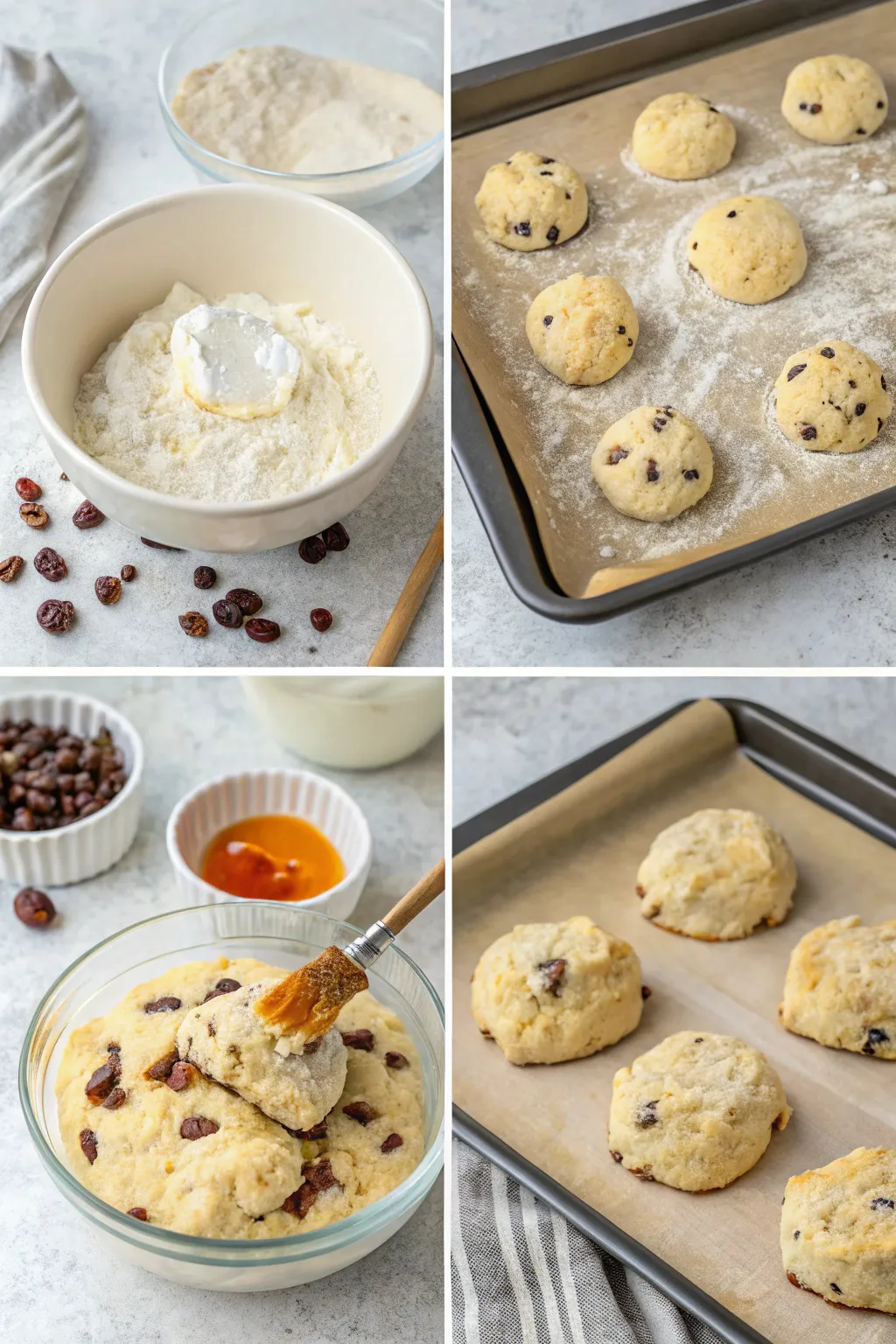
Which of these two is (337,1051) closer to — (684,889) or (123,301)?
(684,889)

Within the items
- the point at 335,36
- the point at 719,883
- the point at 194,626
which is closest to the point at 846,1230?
the point at 719,883

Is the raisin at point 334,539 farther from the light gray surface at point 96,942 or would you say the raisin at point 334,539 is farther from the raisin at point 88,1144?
the raisin at point 88,1144

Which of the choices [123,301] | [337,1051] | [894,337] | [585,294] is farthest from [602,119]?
[337,1051]

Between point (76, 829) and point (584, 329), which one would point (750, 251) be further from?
point (76, 829)

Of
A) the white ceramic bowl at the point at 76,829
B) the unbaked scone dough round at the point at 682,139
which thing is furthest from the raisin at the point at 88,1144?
the unbaked scone dough round at the point at 682,139

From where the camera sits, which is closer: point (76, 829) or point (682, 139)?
point (76, 829)

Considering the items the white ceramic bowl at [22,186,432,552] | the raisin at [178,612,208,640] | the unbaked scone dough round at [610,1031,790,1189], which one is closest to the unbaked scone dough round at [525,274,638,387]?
the white ceramic bowl at [22,186,432,552]

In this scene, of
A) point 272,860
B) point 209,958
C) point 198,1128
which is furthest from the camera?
point 272,860

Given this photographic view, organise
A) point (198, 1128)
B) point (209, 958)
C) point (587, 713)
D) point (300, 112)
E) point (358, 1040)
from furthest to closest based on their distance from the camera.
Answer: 1. point (587, 713)
2. point (300, 112)
3. point (209, 958)
4. point (358, 1040)
5. point (198, 1128)
